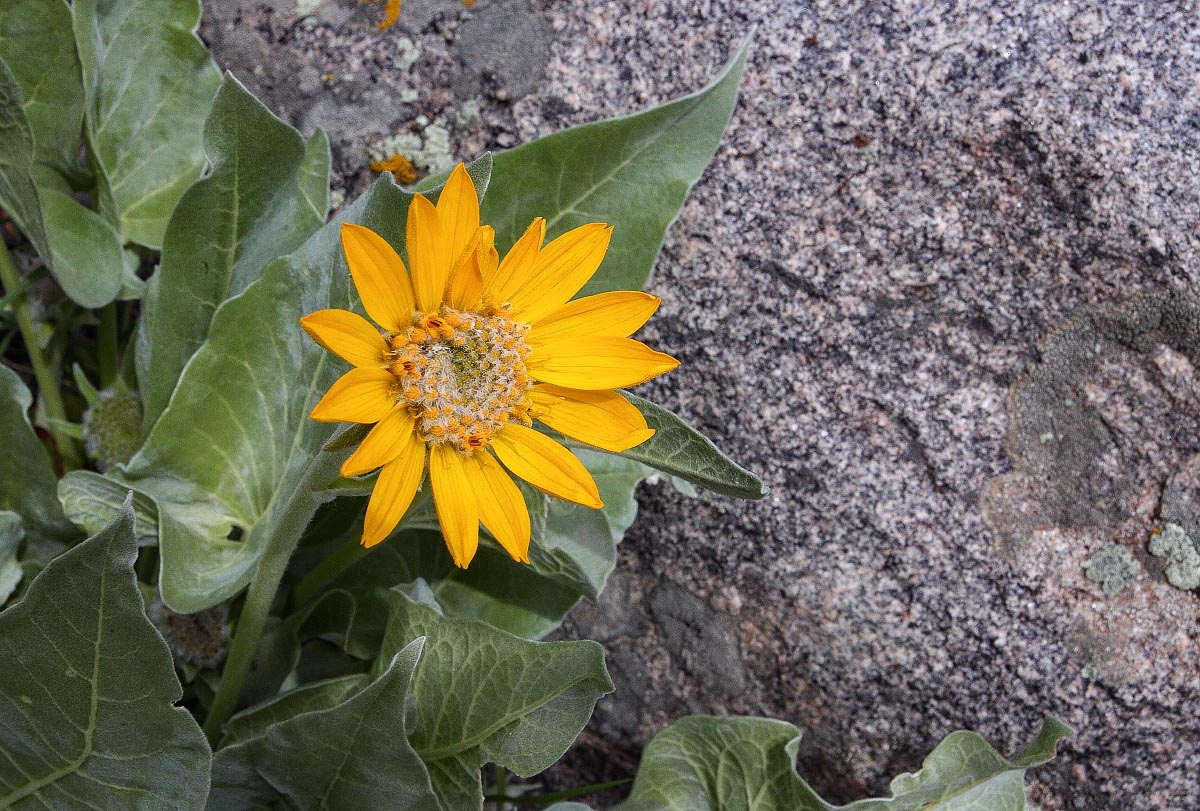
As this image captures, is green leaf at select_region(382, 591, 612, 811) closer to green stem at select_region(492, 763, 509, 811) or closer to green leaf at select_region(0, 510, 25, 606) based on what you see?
green stem at select_region(492, 763, 509, 811)

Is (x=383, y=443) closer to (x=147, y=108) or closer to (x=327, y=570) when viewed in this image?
(x=327, y=570)

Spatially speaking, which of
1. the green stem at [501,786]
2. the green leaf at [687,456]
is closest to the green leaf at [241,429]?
the green leaf at [687,456]

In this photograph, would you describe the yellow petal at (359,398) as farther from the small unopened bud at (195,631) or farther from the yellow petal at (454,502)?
the small unopened bud at (195,631)

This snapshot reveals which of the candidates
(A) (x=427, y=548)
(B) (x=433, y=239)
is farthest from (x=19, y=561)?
(B) (x=433, y=239)

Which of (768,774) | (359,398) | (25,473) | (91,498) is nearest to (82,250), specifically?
(25,473)

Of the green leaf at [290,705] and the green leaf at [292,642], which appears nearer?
the green leaf at [290,705]

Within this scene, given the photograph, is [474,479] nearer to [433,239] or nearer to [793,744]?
[433,239]
